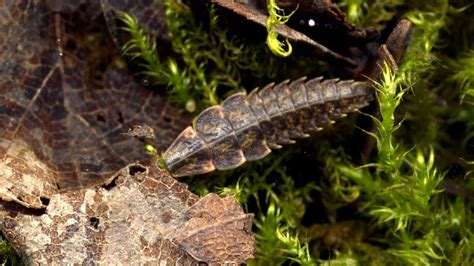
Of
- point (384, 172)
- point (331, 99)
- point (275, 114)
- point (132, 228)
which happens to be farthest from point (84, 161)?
point (384, 172)

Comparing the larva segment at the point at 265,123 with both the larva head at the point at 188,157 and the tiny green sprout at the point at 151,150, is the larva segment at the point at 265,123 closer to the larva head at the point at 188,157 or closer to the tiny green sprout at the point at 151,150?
the larva head at the point at 188,157

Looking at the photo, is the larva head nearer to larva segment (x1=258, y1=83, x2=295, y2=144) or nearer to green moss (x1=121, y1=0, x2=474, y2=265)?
green moss (x1=121, y1=0, x2=474, y2=265)

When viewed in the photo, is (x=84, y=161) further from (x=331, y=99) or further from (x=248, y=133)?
(x=331, y=99)

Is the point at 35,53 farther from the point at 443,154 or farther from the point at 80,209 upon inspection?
the point at 443,154

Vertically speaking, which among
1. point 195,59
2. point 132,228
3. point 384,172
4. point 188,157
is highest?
point 195,59

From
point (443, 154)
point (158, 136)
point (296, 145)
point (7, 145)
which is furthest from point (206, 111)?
point (443, 154)

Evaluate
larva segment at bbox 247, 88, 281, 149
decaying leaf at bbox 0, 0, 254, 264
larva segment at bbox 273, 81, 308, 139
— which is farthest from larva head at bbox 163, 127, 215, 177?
larva segment at bbox 273, 81, 308, 139
